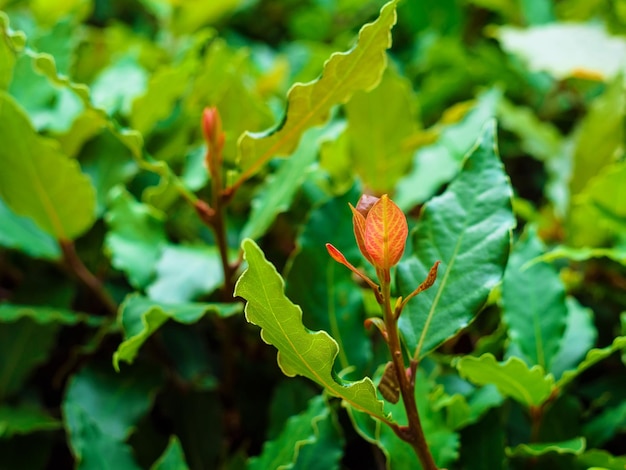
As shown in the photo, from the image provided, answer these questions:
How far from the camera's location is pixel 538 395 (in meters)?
0.66

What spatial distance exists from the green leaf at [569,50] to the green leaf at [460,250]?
0.56m

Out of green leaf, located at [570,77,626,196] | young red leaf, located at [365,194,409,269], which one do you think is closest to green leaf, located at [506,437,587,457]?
young red leaf, located at [365,194,409,269]

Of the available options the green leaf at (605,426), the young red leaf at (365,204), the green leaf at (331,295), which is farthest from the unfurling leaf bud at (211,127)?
the green leaf at (605,426)

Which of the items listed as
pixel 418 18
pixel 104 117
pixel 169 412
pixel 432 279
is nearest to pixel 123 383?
pixel 169 412

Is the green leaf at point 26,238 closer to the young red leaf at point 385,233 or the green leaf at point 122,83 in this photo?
the green leaf at point 122,83

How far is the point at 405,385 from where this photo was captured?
1.78 ft

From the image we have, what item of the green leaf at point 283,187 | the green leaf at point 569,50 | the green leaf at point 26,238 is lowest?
the green leaf at point 26,238

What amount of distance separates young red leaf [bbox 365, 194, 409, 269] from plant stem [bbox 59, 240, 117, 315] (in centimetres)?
49

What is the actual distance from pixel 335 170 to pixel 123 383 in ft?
1.29

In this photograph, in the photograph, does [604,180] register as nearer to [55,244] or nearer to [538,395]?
[538,395]

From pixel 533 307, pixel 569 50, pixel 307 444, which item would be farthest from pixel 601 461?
pixel 569 50

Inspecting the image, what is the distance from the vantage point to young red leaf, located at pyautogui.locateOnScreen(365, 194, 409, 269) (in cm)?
52

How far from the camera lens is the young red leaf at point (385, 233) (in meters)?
0.52

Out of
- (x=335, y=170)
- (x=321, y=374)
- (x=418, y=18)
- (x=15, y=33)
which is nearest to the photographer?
(x=321, y=374)
